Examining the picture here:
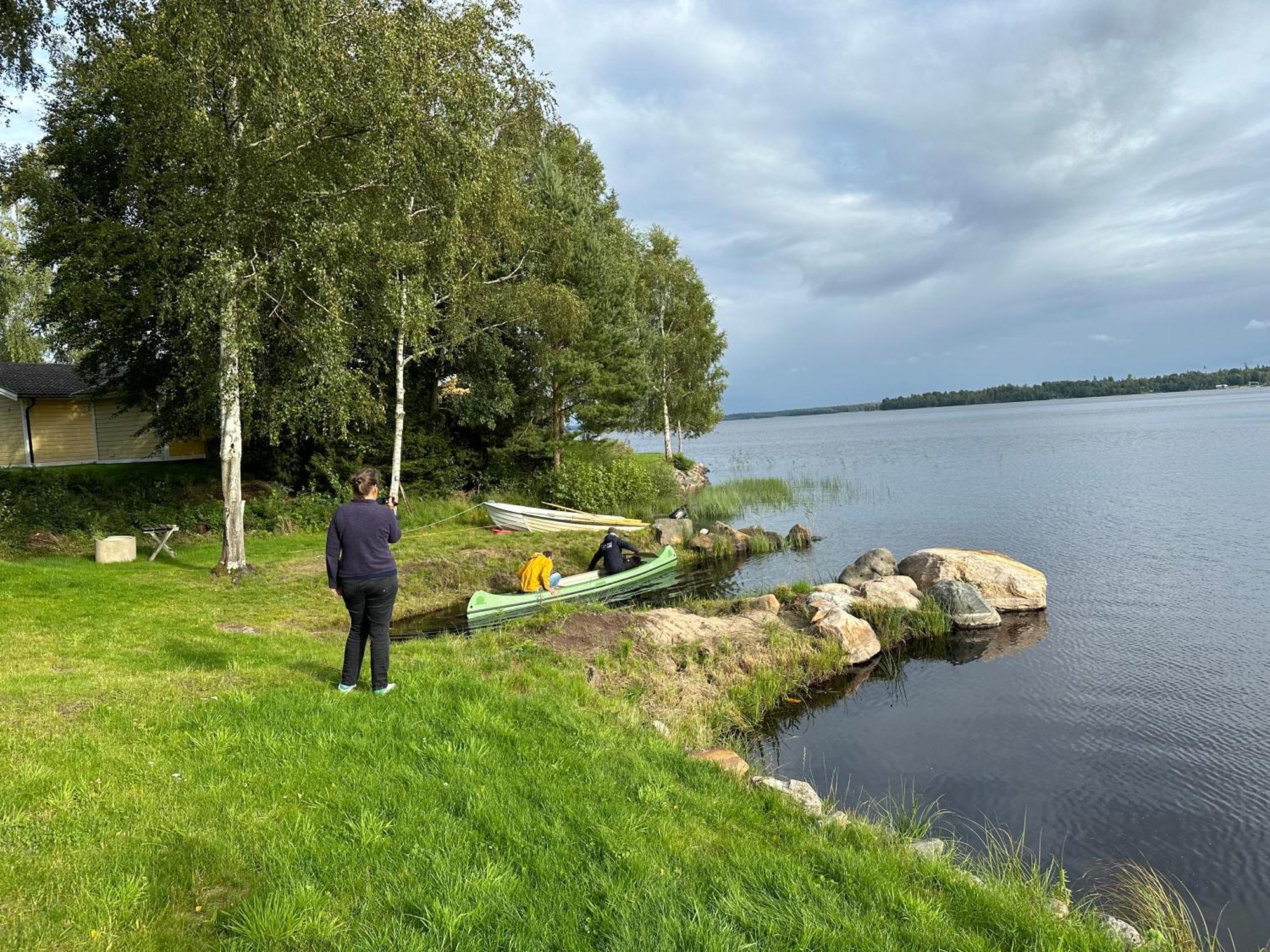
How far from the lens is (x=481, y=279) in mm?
21156

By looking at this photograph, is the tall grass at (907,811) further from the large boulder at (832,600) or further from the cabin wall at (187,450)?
the cabin wall at (187,450)

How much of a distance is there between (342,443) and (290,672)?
17375 millimetres

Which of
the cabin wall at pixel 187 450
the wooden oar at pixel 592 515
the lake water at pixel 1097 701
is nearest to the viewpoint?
the lake water at pixel 1097 701

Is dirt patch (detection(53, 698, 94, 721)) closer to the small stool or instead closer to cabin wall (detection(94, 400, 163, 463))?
the small stool

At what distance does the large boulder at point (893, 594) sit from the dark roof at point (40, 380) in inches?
1101

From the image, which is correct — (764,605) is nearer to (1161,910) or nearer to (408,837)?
(1161,910)

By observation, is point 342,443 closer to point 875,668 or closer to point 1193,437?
point 875,668

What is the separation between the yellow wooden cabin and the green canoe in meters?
19.7

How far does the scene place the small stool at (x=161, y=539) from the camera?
15.5m

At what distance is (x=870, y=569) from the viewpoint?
16.8 meters

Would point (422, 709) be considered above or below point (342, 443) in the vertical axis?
below

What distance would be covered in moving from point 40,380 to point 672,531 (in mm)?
26856

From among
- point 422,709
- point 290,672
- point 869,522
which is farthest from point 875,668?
point 869,522

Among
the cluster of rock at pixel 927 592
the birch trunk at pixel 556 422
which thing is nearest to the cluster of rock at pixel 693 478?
the birch trunk at pixel 556 422
